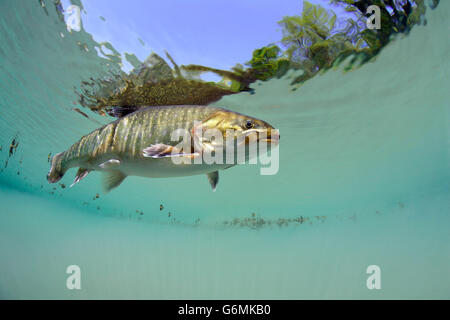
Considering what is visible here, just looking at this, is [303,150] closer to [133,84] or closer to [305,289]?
[305,289]

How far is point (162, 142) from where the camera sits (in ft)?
10.3

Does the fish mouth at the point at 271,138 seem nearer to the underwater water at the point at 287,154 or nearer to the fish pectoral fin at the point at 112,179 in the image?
the fish pectoral fin at the point at 112,179

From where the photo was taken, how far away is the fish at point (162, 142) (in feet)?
8.74

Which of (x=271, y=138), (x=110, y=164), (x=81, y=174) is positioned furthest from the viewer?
(x=81, y=174)

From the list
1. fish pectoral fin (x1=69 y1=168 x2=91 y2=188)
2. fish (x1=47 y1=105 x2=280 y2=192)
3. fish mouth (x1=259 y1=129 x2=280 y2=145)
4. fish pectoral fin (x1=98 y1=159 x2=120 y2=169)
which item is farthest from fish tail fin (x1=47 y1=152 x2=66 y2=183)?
fish mouth (x1=259 y1=129 x2=280 y2=145)

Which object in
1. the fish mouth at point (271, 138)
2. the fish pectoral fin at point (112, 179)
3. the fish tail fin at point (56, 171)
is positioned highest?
the fish mouth at point (271, 138)

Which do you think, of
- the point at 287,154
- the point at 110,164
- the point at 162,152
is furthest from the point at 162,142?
the point at 287,154

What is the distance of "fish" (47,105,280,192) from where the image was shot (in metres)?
2.66

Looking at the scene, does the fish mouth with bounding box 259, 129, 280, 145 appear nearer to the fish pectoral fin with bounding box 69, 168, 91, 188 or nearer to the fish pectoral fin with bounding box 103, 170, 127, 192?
the fish pectoral fin with bounding box 103, 170, 127, 192

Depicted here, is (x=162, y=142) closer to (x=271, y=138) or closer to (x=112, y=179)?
(x=112, y=179)

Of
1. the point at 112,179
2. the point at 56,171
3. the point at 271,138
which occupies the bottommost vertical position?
the point at 112,179

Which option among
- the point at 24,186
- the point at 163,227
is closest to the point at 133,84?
the point at 24,186

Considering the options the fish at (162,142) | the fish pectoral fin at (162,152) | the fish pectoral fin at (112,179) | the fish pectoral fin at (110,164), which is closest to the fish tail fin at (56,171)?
the fish at (162,142)
